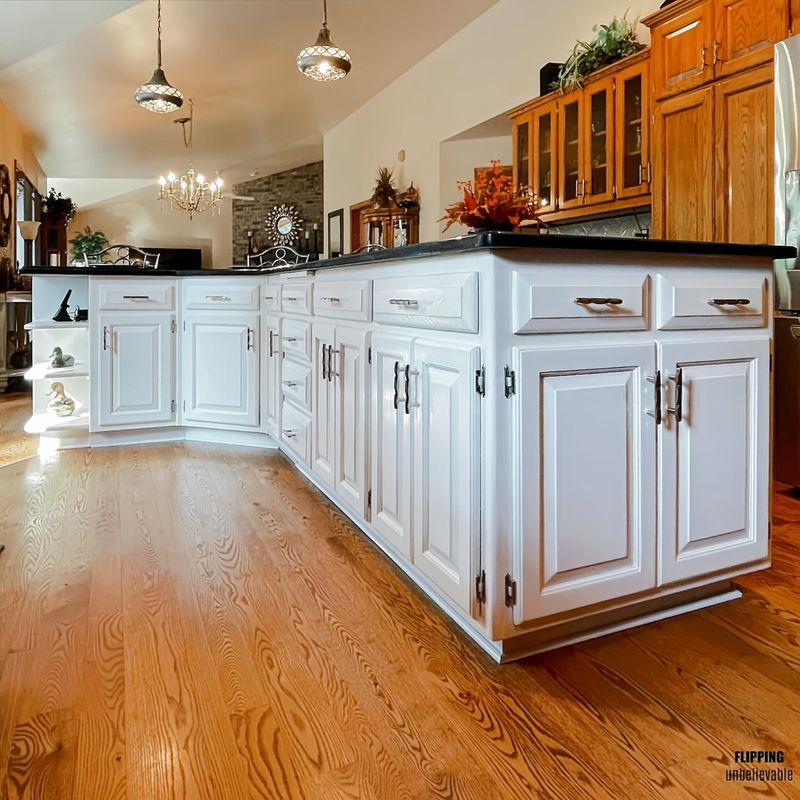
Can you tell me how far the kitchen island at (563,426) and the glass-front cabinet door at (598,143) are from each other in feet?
6.81

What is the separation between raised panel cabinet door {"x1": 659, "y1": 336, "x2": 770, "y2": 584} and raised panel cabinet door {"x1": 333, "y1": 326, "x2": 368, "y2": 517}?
95 centimetres

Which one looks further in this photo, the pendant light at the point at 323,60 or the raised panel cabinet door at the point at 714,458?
the pendant light at the point at 323,60

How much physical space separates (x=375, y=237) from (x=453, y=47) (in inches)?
74.6

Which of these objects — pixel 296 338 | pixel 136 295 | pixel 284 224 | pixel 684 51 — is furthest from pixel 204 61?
pixel 284 224

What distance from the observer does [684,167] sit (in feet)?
10.2

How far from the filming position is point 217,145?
364 inches

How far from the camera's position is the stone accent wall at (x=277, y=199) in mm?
12242

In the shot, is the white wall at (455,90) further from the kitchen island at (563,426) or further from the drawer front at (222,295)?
the kitchen island at (563,426)

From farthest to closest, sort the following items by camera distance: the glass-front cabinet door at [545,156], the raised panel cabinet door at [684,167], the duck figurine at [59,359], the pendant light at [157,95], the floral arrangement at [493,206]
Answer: the pendant light at [157,95], the glass-front cabinet door at [545,156], the duck figurine at [59,359], the raised panel cabinet door at [684,167], the floral arrangement at [493,206]

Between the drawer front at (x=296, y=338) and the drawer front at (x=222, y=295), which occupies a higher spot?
the drawer front at (x=222, y=295)

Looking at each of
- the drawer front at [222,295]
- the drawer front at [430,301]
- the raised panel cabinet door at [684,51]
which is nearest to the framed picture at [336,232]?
the drawer front at [222,295]

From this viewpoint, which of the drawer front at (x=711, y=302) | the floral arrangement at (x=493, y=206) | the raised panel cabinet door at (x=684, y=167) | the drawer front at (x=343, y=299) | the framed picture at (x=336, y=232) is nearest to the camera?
the drawer front at (x=711, y=302)

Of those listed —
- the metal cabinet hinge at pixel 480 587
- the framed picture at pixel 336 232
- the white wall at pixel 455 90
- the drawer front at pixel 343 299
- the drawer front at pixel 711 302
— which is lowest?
the metal cabinet hinge at pixel 480 587

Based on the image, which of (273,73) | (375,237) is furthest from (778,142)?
(273,73)
